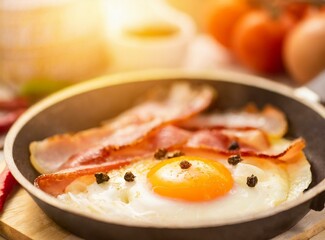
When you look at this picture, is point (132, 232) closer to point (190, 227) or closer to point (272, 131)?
point (190, 227)

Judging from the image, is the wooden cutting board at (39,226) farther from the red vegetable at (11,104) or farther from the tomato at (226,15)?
the tomato at (226,15)

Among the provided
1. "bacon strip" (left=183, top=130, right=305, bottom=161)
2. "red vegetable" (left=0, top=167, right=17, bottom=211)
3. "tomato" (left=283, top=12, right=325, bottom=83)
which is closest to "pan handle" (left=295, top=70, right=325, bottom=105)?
"bacon strip" (left=183, top=130, right=305, bottom=161)

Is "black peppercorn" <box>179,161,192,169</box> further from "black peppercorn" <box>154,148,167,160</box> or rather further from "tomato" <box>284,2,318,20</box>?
"tomato" <box>284,2,318,20</box>

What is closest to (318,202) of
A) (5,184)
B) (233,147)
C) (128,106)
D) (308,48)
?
(233,147)

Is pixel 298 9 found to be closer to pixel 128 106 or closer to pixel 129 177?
pixel 128 106

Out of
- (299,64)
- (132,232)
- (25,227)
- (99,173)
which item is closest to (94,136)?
(99,173)

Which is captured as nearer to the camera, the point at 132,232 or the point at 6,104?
the point at 132,232

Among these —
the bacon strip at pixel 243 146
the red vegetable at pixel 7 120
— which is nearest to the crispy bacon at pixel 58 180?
the bacon strip at pixel 243 146
